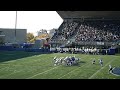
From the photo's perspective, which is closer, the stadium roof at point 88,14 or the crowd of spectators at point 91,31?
the crowd of spectators at point 91,31

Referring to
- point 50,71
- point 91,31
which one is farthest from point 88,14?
point 50,71

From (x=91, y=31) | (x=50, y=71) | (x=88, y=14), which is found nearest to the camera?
(x=50, y=71)

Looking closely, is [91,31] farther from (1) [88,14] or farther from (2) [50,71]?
(2) [50,71]

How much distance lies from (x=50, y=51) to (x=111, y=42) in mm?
7932

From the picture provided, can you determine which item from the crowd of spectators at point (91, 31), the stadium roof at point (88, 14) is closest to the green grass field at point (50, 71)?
the crowd of spectators at point (91, 31)

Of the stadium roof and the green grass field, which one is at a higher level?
the stadium roof

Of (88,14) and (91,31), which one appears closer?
(91,31)

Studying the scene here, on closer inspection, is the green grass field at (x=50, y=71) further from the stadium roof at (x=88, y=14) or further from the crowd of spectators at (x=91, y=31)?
the stadium roof at (x=88, y=14)

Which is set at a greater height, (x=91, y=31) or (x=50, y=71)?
(x=91, y=31)

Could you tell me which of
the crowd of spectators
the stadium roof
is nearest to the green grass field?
the crowd of spectators

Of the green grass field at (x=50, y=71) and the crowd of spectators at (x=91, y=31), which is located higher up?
the crowd of spectators at (x=91, y=31)

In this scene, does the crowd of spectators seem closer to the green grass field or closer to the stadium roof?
the stadium roof
